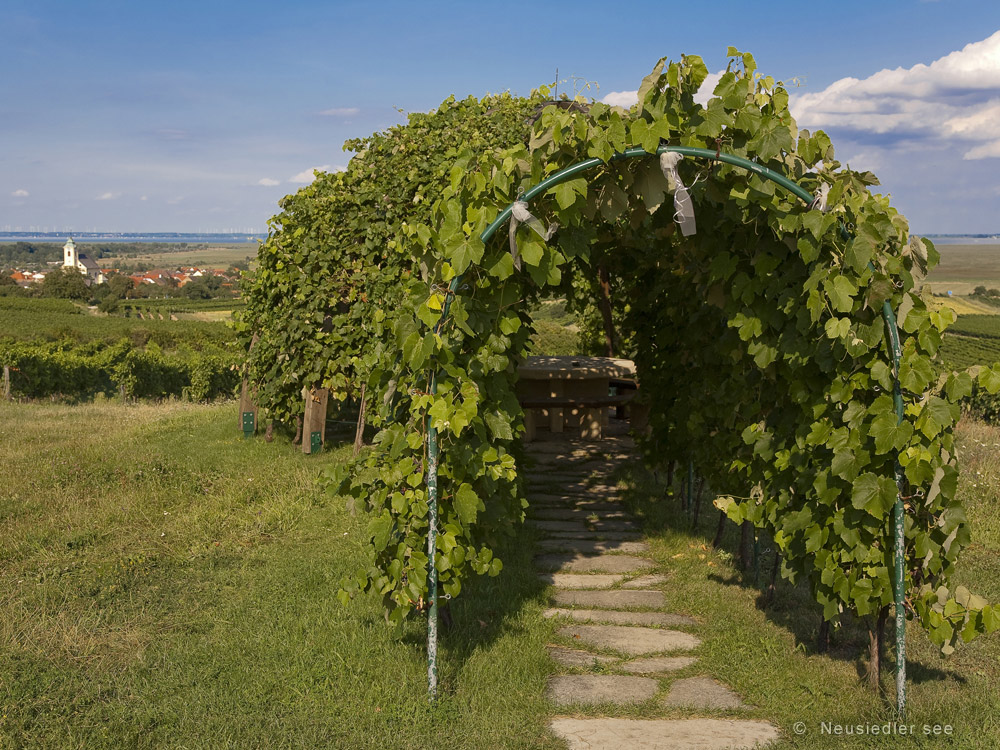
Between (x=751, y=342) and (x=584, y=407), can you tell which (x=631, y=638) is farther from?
(x=584, y=407)

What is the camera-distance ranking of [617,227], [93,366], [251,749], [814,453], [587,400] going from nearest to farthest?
[251,749] → [814,453] → [617,227] → [587,400] → [93,366]

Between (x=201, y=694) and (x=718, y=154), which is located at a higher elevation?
(x=718, y=154)

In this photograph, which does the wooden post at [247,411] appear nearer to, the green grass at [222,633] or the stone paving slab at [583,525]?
the green grass at [222,633]

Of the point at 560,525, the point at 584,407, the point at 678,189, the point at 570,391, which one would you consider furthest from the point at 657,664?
the point at 570,391

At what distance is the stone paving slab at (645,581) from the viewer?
18.9ft

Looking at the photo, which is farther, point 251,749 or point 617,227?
point 617,227

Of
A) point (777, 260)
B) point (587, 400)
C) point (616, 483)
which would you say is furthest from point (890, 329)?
point (587, 400)

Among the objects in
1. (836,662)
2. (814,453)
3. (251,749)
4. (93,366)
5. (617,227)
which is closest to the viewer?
(251,749)

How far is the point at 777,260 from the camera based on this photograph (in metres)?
4.07

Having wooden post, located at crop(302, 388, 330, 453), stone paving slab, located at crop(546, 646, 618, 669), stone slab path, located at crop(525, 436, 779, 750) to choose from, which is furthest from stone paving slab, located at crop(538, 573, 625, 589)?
wooden post, located at crop(302, 388, 330, 453)

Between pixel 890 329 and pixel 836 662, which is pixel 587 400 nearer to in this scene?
pixel 836 662

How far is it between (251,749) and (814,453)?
10.4 ft

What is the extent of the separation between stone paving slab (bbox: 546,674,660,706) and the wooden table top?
22.1ft

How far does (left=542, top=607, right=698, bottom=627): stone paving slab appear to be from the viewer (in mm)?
5098
